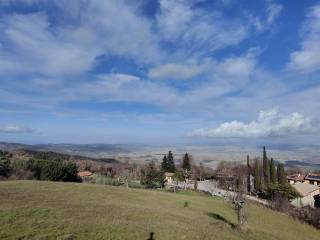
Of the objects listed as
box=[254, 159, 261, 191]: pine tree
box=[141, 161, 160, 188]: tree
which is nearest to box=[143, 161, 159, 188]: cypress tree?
box=[141, 161, 160, 188]: tree

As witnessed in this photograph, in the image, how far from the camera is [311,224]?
44.6 meters

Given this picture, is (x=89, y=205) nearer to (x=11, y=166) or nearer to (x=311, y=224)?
(x=311, y=224)

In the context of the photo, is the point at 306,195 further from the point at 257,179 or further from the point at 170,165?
the point at 170,165

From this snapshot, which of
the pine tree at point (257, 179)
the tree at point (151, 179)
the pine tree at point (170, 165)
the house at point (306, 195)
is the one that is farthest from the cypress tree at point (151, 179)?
the pine tree at point (170, 165)

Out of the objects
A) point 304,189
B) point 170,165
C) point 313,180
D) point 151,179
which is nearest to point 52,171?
point 151,179

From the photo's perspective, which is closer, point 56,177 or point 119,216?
point 119,216

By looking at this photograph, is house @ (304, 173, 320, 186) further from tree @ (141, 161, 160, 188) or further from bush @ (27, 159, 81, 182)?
bush @ (27, 159, 81, 182)

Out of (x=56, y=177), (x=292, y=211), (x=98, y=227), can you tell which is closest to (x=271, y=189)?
(x=292, y=211)

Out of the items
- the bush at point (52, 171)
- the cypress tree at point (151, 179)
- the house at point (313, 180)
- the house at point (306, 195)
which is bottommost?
the house at point (306, 195)

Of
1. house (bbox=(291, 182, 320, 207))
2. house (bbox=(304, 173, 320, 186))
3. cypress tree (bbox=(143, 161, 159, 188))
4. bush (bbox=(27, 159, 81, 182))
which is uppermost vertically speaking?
bush (bbox=(27, 159, 81, 182))

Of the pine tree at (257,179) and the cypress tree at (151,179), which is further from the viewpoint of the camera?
the pine tree at (257,179)

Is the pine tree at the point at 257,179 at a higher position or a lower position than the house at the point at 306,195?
higher

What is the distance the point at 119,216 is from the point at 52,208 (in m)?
4.48

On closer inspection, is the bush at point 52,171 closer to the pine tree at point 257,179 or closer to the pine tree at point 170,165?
the pine tree at point 257,179
